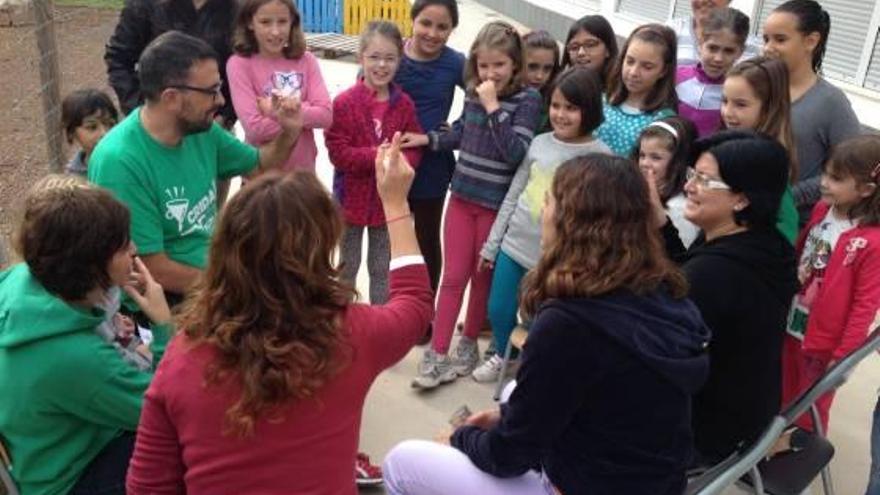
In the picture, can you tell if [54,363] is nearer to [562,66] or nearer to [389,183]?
[389,183]

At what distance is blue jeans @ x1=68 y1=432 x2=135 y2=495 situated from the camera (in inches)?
84.7

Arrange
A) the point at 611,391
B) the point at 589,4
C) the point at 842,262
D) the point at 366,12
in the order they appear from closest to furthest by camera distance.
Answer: the point at 611,391
the point at 842,262
the point at 589,4
the point at 366,12

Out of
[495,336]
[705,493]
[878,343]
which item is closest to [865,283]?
[878,343]

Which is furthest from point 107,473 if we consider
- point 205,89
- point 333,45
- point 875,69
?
point 333,45

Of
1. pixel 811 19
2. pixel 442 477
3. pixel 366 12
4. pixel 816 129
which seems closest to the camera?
pixel 442 477

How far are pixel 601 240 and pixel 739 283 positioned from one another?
55 cm

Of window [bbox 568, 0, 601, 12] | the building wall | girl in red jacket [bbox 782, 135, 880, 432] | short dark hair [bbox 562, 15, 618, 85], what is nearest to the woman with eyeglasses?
girl in red jacket [bbox 782, 135, 880, 432]

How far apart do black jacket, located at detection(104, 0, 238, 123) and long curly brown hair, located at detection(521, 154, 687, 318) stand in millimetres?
2404

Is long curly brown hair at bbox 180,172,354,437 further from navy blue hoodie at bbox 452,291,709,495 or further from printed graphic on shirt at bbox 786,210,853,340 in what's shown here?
printed graphic on shirt at bbox 786,210,853,340

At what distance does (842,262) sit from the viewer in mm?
2742

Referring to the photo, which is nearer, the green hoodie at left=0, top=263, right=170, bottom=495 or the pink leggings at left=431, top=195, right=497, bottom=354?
the green hoodie at left=0, top=263, right=170, bottom=495

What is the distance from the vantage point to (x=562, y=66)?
12.7 feet

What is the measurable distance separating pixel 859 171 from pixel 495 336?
67.4 inches

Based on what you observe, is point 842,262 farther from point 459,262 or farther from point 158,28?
point 158,28
